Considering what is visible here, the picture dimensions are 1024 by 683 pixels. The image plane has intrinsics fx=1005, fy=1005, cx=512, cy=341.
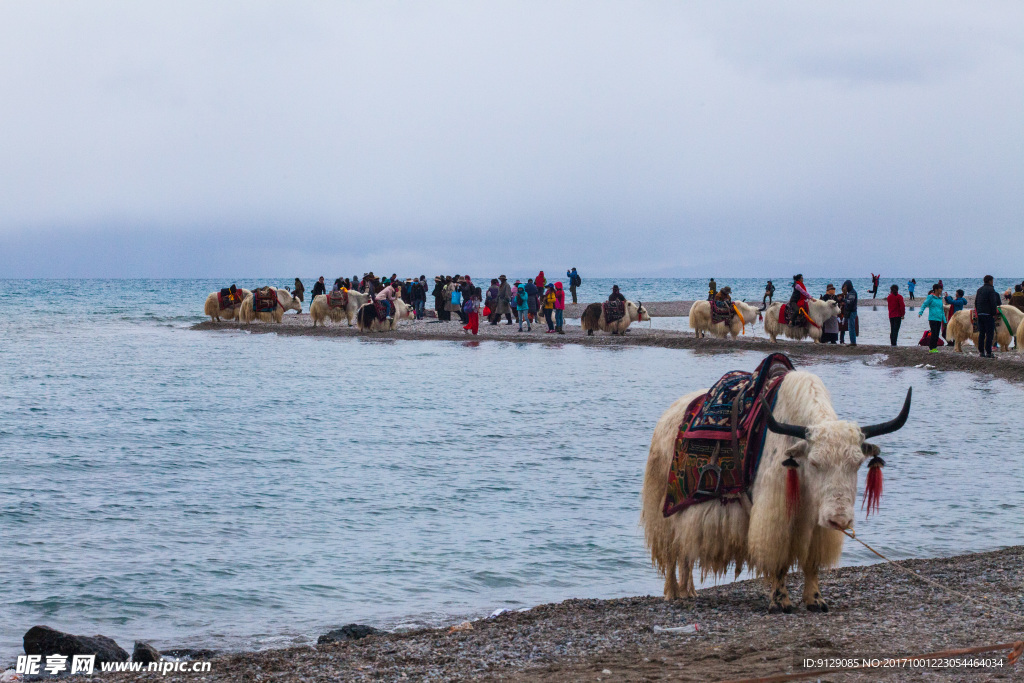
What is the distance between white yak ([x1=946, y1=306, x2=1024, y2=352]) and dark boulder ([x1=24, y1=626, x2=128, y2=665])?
20.2 meters

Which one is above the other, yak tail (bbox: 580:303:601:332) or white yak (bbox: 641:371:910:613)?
yak tail (bbox: 580:303:601:332)

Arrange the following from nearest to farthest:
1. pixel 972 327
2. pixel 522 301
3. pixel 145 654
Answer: pixel 145 654 → pixel 972 327 → pixel 522 301

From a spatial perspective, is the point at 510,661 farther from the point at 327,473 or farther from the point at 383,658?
the point at 327,473

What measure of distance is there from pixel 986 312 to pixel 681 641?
55.0ft

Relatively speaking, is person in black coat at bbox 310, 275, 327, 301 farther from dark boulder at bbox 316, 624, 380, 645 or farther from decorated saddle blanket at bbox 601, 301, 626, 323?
dark boulder at bbox 316, 624, 380, 645

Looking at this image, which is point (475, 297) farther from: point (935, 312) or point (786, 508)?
point (786, 508)

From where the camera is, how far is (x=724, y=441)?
18.8ft

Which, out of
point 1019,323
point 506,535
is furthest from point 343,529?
point 1019,323

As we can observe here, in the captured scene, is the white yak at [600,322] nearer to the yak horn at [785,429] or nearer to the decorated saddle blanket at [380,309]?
the decorated saddle blanket at [380,309]

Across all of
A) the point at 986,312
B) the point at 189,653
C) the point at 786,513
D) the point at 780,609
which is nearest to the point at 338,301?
the point at 986,312

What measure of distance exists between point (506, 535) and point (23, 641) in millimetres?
4026

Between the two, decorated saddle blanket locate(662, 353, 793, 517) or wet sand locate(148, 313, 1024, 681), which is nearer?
wet sand locate(148, 313, 1024, 681)

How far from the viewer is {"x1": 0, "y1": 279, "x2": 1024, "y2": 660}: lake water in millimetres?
7195

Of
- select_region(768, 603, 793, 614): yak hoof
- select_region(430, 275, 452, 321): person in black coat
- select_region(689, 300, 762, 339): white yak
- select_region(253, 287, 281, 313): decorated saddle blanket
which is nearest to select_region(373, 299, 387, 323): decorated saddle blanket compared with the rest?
select_region(430, 275, 452, 321): person in black coat
